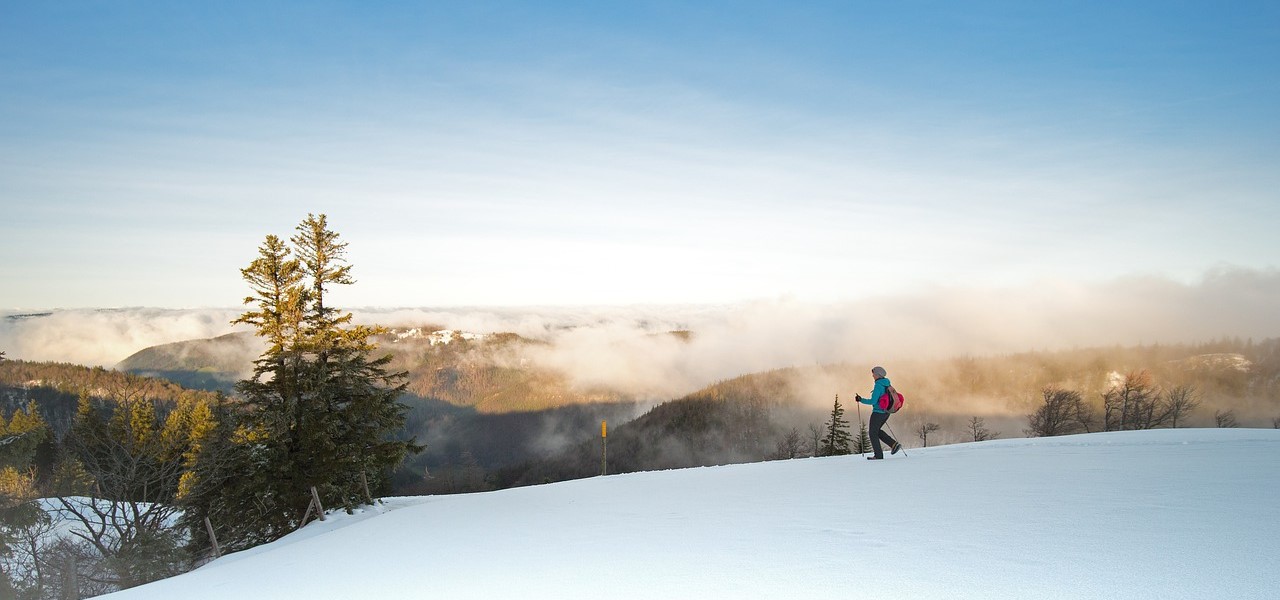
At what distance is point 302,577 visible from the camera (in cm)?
697

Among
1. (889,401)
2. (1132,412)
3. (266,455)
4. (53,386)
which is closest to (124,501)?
(266,455)

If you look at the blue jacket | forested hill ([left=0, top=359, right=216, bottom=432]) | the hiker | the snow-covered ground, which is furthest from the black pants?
forested hill ([left=0, top=359, right=216, bottom=432])

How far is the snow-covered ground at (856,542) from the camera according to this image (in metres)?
4.67

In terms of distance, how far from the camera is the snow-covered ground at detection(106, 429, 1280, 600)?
15.3ft

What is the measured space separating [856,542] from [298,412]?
22.9m

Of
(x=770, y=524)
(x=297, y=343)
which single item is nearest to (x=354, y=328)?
(x=297, y=343)

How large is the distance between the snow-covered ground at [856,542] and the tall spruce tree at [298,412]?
14.1 meters

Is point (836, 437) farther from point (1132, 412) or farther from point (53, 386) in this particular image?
point (53, 386)

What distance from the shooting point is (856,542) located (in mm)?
6043

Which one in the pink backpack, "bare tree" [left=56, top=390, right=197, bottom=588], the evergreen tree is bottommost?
the evergreen tree

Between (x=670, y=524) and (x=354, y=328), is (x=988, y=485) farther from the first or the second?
(x=354, y=328)

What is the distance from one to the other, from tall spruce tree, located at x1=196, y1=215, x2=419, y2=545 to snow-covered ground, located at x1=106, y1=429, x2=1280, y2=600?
14.1 metres

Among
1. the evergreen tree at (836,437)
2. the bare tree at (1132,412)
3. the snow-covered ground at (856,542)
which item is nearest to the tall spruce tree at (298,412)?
the snow-covered ground at (856,542)

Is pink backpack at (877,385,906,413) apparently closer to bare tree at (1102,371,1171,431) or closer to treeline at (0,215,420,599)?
treeline at (0,215,420,599)
